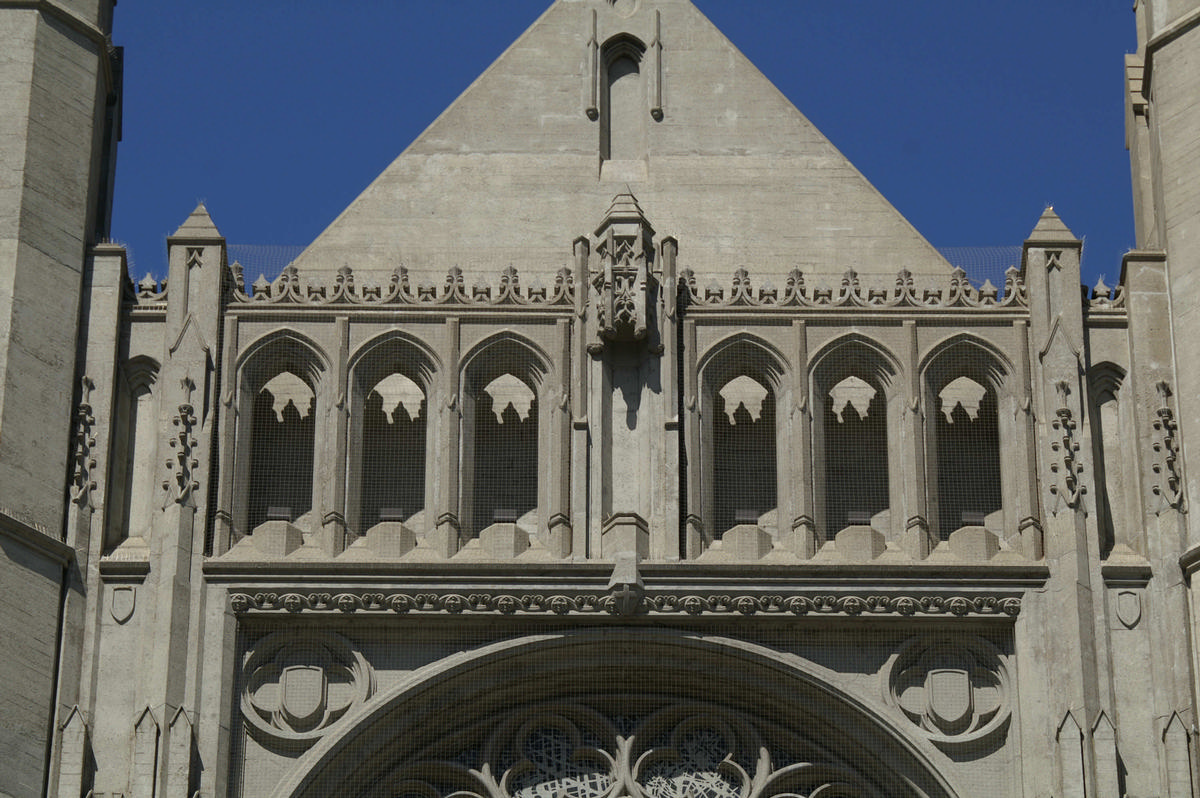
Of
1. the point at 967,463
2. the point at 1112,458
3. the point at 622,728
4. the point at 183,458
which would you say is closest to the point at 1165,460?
the point at 1112,458

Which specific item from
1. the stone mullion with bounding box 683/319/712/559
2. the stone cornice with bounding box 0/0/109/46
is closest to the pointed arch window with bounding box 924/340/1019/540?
the stone mullion with bounding box 683/319/712/559

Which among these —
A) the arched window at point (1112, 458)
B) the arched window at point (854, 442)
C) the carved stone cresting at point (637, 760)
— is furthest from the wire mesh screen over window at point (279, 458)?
the arched window at point (1112, 458)

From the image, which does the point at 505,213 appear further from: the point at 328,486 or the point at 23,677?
the point at 23,677

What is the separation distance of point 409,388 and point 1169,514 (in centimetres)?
763

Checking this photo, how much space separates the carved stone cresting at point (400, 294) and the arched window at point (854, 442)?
2.63m

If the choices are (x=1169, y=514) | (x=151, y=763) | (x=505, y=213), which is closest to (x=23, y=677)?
(x=151, y=763)

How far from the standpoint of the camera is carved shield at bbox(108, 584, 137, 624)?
1214 inches

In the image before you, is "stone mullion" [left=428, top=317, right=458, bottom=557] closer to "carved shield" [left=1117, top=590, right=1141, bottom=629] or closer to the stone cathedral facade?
the stone cathedral facade

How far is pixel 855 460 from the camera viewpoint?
3259 centimetres

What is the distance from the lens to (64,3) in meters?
33.1

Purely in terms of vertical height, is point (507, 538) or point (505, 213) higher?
point (505, 213)

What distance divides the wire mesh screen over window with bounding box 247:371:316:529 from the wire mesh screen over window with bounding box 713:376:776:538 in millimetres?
3917

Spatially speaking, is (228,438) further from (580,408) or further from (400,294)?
(580,408)

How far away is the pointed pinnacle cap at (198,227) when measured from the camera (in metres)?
32.6
